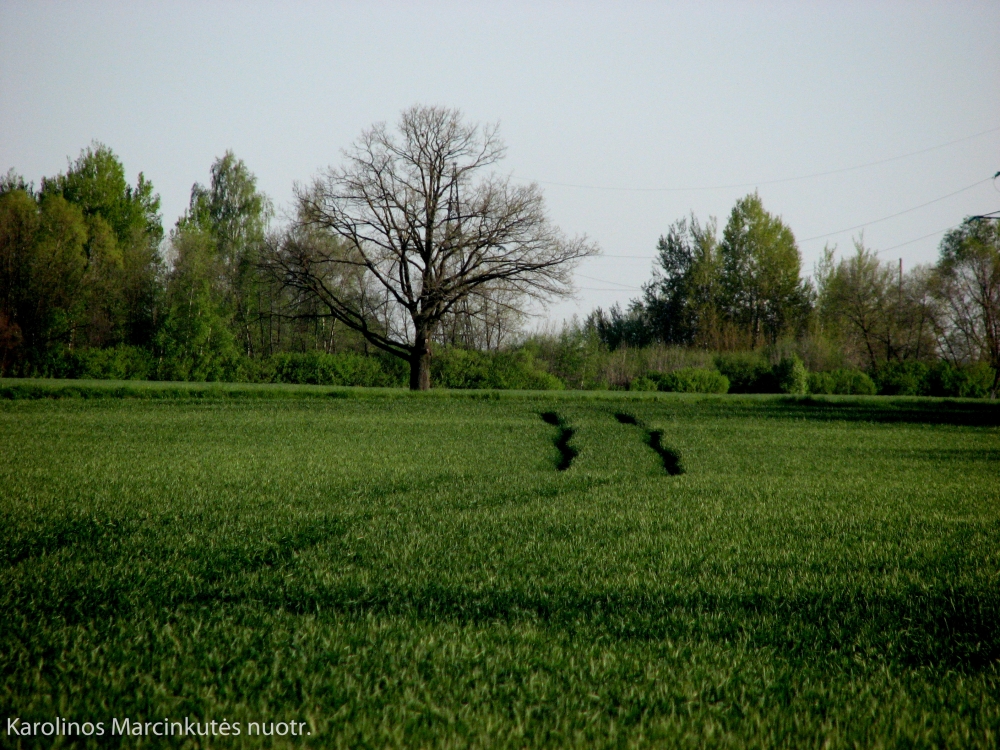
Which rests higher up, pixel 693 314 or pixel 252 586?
pixel 693 314

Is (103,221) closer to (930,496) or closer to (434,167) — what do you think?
(434,167)

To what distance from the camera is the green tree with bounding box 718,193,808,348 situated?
52.8 m

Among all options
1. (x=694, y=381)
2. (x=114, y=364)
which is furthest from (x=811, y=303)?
(x=114, y=364)

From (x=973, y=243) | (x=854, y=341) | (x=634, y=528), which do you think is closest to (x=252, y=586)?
(x=634, y=528)

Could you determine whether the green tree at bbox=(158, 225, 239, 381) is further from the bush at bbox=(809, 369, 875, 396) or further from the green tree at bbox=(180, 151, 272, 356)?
the bush at bbox=(809, 369, 875, 396)

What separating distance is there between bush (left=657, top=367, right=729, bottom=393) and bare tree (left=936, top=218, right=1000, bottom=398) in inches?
542

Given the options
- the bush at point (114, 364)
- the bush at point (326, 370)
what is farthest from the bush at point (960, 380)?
the bush at point (114, 364)

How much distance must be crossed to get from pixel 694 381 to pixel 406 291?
17989 millimetres

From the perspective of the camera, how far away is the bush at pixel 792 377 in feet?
124

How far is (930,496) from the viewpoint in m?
8.52

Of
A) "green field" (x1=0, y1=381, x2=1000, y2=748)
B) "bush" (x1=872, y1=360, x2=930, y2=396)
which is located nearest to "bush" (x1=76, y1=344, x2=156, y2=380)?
"green field" (x1=0, y1=381, x2=1000, y2=748)

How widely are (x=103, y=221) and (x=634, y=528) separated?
41.9 metres

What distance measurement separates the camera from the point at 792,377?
3797 centimetres

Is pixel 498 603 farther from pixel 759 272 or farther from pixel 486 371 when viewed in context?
pixel 759 272
